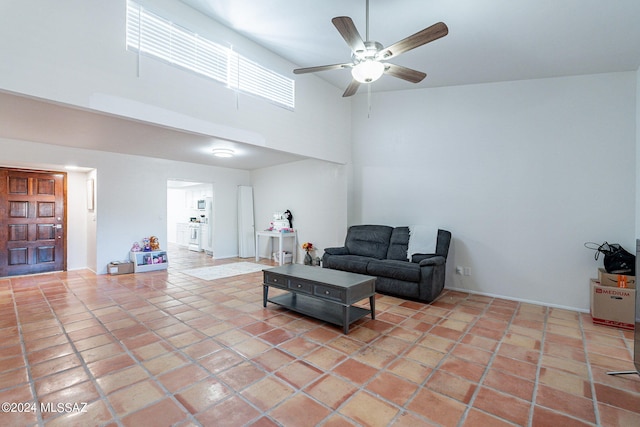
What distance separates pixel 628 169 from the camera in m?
3.40

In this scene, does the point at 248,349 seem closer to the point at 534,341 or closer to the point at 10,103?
the point at 534,341

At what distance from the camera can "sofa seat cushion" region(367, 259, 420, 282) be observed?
12.6 feet

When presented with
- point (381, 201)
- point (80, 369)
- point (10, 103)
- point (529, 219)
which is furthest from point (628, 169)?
point (10, 103)

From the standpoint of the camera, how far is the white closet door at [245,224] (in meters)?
7.41

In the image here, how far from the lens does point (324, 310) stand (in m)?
3.28

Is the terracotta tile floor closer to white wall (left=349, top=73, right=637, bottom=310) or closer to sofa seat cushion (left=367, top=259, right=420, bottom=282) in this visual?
sofa seat cushion (left=367, top=259, right=420, bottom=282)

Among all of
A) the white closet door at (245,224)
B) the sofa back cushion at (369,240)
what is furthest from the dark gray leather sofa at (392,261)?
the white closet door at (245,224)

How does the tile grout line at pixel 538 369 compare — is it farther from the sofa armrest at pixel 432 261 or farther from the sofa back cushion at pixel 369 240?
the sofa back cushion at pixel 369 240

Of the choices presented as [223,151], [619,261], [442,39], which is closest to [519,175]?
[619,261]

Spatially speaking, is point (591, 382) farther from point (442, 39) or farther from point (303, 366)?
point (442, 39)

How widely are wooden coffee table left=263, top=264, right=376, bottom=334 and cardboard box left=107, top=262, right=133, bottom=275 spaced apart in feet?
11.6

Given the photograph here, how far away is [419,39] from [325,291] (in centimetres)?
242

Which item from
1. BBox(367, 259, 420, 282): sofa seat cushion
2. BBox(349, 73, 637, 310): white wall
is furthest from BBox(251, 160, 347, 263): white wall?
BBox(367, 259, 420, 282): sofa seat cushion

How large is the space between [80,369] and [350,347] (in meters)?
2.16
